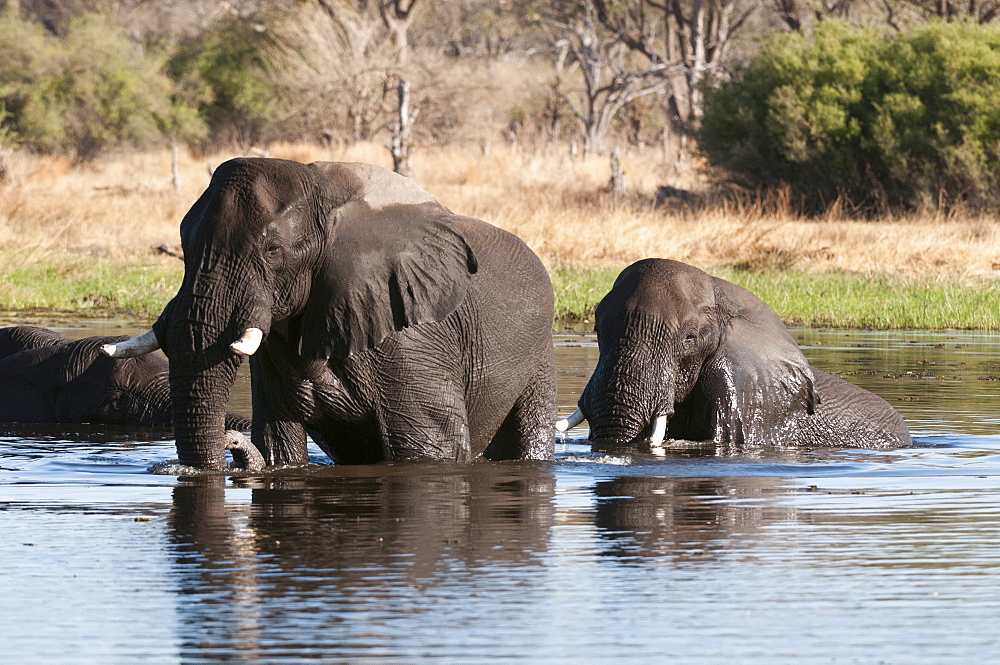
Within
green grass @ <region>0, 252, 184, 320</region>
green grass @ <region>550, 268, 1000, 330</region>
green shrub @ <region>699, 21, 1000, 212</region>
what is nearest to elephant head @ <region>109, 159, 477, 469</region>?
green grass @ <region>550, 268, 1000, 330</region>

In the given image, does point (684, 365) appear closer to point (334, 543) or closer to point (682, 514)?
point (682, 514)

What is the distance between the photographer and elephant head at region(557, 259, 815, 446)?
7.56m

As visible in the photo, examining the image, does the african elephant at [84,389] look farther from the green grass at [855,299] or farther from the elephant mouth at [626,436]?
the green grass at [855,299]

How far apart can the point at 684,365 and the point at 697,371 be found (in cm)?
10

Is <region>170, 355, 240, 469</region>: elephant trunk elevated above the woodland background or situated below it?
below

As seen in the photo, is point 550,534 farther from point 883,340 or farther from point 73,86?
point 73,86

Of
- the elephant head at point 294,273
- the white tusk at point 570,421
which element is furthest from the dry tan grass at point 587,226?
the elephant head at point 294,273

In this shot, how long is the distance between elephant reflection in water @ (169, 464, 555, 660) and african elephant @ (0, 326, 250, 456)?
3.00 meters

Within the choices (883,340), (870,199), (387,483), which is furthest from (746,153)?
(387,483)

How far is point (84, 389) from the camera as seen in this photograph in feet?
31.0

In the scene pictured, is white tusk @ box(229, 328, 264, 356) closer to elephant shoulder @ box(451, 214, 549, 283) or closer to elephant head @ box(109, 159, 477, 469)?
elephant head @ box(109, 159, 477, 469)

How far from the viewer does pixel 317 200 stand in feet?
19.9

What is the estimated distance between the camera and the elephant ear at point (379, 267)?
6.12m

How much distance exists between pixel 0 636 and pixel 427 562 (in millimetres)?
1286
